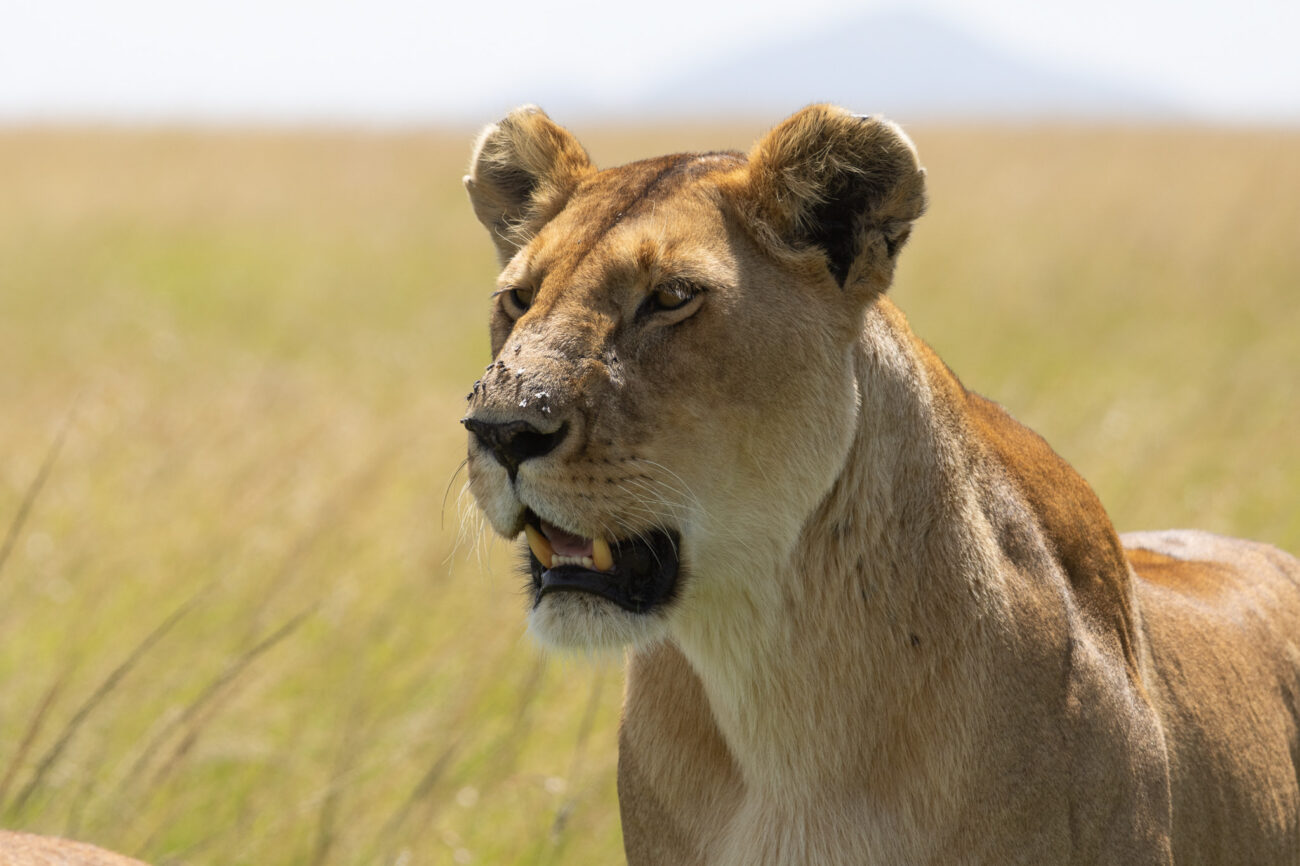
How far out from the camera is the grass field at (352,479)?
4934 mm

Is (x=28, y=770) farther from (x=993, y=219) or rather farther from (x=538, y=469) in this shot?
(x=993, y=219)

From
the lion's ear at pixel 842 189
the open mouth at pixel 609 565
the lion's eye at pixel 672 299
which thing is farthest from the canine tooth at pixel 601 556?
the lion's ear at pixel 842 189

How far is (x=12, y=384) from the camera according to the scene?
10.8 metres

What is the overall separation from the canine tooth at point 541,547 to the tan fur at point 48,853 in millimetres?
925

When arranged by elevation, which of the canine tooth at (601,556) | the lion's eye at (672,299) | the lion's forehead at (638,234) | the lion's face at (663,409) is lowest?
the canine tooth at (601,556)

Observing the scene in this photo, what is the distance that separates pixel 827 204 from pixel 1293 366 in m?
9.66

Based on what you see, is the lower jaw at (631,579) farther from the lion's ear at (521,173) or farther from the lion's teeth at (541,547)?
the lion's ear at (521,173)

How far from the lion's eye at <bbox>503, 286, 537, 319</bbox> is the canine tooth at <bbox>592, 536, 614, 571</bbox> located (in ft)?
1.81

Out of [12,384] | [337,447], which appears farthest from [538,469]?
[12,384]

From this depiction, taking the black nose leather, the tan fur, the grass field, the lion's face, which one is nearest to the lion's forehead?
the lion's face

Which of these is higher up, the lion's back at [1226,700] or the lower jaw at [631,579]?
the lower jaw at [631,579]

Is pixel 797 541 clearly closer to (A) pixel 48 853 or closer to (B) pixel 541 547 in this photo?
(B) pixel 541 547

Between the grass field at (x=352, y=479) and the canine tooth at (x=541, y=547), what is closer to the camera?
the canine tooth at (x=541, y=547)

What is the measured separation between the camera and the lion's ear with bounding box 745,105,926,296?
112 inches
